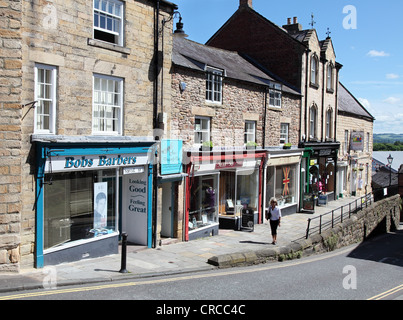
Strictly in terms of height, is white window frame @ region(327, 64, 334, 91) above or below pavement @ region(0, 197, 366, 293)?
above

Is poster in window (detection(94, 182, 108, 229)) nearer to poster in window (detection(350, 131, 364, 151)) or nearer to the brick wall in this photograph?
the brick wall

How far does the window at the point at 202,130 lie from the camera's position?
15.8 metres

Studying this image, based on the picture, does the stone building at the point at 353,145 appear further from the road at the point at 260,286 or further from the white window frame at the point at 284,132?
the road at the point at 260,286

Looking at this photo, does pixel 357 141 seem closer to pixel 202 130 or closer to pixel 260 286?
pixel 202 130

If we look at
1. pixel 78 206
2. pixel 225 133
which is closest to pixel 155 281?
pixel 78 206

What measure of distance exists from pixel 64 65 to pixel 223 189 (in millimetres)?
9473

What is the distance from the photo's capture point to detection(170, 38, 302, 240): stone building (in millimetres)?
15109

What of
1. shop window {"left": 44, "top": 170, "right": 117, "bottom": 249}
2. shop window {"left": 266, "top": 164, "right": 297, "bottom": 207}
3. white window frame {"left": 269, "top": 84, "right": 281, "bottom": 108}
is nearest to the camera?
shop window {"left": 44, "top": 170, "right": 117, "bottom": 249}

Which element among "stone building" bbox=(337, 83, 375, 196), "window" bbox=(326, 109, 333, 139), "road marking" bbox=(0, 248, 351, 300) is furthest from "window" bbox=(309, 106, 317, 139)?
"road marking" bbox=(0, 248, 351, 300)

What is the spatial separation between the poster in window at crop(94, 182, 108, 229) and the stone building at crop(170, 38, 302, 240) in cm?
353

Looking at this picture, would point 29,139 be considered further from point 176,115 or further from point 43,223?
point 176,115

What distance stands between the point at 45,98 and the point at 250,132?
11.3 m
